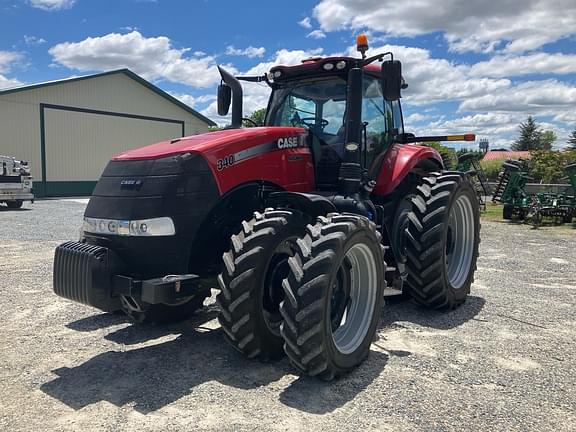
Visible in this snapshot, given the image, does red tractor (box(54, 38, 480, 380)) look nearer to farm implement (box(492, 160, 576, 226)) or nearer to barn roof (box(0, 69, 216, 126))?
farm implement (box(492, 160, 576, 226))

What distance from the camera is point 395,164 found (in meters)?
5.62

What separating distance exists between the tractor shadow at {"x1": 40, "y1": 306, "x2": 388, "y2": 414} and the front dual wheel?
13 cm

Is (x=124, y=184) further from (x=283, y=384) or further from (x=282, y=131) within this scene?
(x=283, y=384)

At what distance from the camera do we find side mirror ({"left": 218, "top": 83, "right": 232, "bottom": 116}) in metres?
5.39

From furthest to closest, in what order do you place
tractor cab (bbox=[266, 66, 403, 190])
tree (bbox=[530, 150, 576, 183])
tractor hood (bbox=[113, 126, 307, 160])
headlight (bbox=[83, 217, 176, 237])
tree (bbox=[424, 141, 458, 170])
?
tree (bbox=[530, 150, 576, 183]) < tree (bbox=[424, 141, 458, 170]) < tractor cab (bbox=[266, 66, 403, 190]) < tractor hood (bbox=[113, 126, 307, 160]) < headlight (bbox=[83, 217, 176, 237])

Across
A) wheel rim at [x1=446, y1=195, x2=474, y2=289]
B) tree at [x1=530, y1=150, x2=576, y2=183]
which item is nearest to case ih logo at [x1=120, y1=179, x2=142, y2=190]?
wheel rim at [x1=446, y1=195, x2=474, y2=289]

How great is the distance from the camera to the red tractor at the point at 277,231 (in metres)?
3.67

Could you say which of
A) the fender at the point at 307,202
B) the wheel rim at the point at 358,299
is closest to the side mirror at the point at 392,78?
the fender at the point at 307,202

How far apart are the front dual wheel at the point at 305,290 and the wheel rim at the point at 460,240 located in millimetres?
2251

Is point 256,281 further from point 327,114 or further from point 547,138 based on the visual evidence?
point 547,138

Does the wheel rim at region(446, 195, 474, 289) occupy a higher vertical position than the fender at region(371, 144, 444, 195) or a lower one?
lower

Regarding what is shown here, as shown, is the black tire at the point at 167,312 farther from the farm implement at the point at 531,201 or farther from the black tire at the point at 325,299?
the farm implement at the point at 531,201

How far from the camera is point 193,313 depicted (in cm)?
536

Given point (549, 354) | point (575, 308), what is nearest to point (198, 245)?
point (549, 354)
